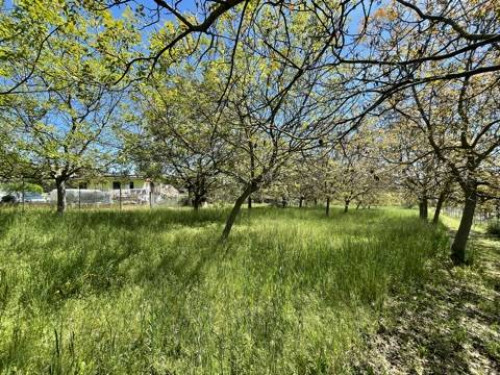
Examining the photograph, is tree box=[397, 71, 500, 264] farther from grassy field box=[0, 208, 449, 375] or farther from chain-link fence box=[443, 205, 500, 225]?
chain-link fence box=[443, 205, 500, 225]

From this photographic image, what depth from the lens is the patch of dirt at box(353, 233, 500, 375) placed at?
2641mm

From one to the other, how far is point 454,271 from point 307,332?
4.79m

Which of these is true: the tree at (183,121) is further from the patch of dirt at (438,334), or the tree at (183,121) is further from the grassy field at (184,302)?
the patch of dirt at (438,334)

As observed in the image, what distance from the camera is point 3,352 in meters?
2.22

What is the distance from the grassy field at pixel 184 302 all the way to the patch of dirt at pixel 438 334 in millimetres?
196

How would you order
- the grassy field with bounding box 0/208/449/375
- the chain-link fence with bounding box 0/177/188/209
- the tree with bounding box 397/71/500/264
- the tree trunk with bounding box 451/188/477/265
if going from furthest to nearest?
the chain-link fence with bounding box 0/177/188/209
the tree trunk with bounding box 451/188/477/265
the tree with bounding box 397/71/500/264
the grassy field with bounding box 0/208/449/375

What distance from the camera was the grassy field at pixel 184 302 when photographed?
235cm

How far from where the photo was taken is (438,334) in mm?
3211

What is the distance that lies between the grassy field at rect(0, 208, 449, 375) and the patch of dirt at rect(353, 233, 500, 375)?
196 millimetres

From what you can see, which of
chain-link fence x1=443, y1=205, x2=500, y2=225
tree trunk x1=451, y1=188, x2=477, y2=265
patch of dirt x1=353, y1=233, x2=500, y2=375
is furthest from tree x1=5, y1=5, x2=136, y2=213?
chain-link fence x1=443, y1=205, x2=500, y2=225

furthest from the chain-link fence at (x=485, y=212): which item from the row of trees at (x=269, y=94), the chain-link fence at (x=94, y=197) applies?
the chain-link fence at (x=94, y=197)

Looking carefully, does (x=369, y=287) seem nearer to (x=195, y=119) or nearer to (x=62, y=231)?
(x=195, y=119)

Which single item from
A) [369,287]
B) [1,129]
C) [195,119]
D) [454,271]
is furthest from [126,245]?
[454,271]

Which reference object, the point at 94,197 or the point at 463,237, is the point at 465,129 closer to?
the point at 463,237
